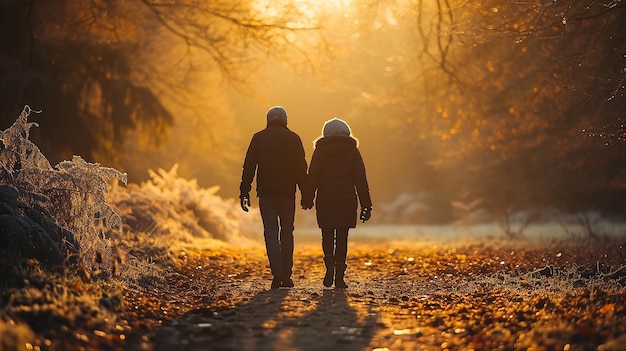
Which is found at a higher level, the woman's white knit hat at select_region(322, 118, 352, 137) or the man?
the woman's white knit hat at select_region(322, 118, 352, 137)

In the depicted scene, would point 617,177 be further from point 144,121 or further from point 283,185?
point 144,121

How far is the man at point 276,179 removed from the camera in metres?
9.85

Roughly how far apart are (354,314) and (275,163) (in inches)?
109

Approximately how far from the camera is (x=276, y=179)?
32.2 ft

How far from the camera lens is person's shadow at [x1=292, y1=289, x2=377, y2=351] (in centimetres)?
618

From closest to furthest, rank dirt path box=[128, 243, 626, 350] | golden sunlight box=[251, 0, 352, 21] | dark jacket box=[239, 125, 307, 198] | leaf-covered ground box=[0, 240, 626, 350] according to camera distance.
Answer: leaf-covered ground box=[0, 240, 626, 350] → dirt path box=[128, 243, 626, 350] → dark jacket box=[239, 125, 307, 198] → golden sunlight box=[251, 0, 352, 21]

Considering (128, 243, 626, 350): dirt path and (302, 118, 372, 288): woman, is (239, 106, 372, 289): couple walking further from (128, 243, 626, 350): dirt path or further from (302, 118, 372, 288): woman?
(128, 243, 626, 350): dirt path

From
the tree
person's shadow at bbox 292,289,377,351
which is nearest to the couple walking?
person's shadow at bbox 292,289,377,351

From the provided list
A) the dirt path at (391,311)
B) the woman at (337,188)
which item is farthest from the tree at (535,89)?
the woman at (337,188)

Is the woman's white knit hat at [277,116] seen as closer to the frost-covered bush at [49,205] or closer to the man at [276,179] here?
the man at [276,179]

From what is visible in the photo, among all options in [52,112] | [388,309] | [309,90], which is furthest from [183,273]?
[309,90]

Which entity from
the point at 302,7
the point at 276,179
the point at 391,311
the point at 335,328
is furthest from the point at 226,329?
the point at 302,7

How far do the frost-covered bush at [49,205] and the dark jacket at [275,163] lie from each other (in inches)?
62.4

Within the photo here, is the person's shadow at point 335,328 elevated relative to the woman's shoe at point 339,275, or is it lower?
lower
